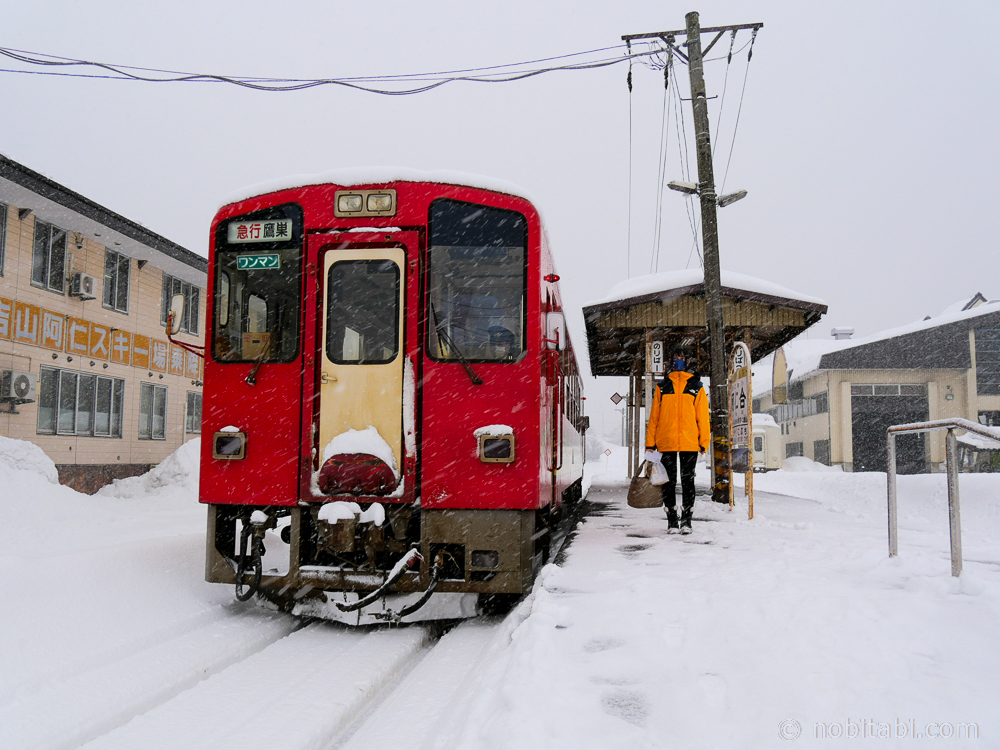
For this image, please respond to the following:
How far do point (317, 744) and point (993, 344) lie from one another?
3395cm

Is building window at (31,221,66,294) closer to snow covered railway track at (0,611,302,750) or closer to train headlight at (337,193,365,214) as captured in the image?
train headlight at (337,193,365,214)

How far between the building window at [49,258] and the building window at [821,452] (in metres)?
29.1

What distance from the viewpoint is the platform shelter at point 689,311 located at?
42.6ft

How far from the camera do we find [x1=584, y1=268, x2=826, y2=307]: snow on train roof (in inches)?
506

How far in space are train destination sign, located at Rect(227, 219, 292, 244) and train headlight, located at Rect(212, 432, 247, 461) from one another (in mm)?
1448

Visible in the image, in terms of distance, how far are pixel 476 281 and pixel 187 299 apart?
16.0 m

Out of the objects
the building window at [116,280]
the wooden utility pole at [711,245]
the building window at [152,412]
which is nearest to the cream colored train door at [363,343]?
the wooden utility pole at [711,245]

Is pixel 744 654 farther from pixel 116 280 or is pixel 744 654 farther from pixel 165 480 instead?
pixel 116 280

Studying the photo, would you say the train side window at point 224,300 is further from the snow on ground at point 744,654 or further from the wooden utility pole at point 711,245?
the wooden utility pole at point 711,245

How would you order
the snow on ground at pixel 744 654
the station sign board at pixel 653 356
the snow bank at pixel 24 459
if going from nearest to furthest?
the snow on ground at pixel 744 654, the snow bank at pixel 24 459, the station sign board at pixel 653 356

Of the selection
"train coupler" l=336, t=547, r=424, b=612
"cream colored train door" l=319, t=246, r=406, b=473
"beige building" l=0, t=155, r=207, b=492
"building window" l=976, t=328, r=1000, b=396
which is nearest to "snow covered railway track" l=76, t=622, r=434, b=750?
"train coupler" l=336, t=547, r=424, b=612

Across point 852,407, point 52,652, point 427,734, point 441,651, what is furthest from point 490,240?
point 852,407

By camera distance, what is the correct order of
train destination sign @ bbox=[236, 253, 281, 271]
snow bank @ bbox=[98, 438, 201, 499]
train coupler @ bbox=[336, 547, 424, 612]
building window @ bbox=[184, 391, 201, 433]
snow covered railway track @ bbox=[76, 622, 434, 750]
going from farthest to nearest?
building window @ bbox=[184, 391, 201, 433], snow bank @ bbox=[98, 438, 201, 499], train destination sign @ bbox=[236, 253, 281, 271], train coupler @ bbox=[336, 547, 424, 612], snow covered railway track @ bbox=[76, 622, 434, 750]

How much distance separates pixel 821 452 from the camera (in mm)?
32875
